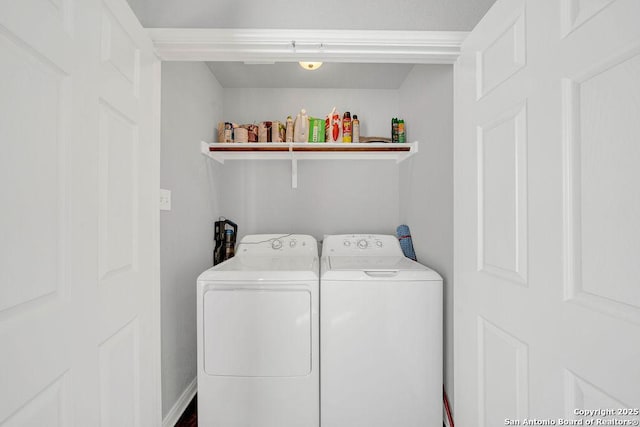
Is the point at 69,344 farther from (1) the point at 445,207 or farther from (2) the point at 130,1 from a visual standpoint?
(1) the point at 445,207

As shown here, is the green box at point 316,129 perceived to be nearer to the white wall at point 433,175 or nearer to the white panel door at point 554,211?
the white wall at point 433,175

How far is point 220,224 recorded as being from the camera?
262 cm

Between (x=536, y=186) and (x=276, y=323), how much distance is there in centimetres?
134

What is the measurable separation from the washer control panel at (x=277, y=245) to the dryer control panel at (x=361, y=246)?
132 millimetres

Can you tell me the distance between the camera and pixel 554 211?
81 cm

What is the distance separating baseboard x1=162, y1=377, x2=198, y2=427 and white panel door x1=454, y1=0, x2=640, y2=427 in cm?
153

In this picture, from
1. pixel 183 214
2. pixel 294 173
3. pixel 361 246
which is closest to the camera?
pixel 183 214

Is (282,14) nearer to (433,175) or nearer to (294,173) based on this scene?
(433,175)

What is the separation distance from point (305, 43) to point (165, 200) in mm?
1078

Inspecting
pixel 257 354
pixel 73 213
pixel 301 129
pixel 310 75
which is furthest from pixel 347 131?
pixel 73 213

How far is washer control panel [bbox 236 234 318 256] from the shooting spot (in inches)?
96.8

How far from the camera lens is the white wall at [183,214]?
1.76m

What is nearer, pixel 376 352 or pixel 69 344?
pixel 69 344

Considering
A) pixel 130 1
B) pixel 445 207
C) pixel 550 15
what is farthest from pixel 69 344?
pixel 445 207
